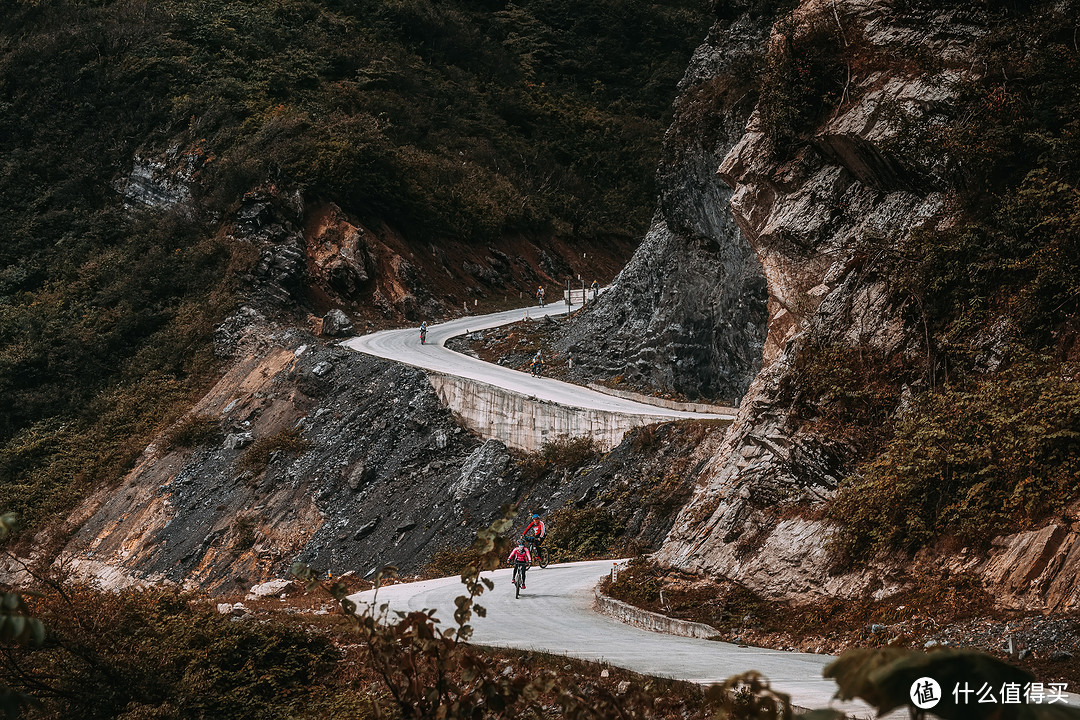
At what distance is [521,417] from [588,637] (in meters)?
14.8

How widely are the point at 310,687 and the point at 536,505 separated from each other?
1419cm

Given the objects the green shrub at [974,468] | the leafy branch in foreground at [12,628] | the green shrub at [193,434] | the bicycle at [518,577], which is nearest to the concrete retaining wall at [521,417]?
the bicycle at [518,577]

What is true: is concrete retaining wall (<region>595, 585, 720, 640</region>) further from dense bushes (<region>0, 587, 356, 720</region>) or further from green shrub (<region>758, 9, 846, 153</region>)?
green shrub (<region>758, 9, 846, 153</region>)

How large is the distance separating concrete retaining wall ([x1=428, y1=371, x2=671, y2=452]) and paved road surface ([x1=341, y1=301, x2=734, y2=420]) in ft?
2.07

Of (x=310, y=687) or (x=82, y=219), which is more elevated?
(x=82, y=219)

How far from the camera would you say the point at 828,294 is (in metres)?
14.9

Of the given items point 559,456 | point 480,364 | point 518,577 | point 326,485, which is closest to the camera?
point 518,577

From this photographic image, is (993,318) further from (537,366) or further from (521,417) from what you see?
(537,366)

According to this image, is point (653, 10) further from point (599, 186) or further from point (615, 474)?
point (615, 474)

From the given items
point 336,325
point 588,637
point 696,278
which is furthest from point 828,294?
point 336,325

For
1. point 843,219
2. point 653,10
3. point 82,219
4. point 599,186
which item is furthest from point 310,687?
point 653,10

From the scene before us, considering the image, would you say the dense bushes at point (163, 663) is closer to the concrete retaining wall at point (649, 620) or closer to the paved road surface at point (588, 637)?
the paved road surface at point (588, 637)

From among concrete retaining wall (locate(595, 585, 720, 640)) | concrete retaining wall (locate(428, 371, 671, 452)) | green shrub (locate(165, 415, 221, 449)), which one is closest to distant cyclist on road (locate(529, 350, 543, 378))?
concrete retaining wall (locate(428, 371, 671, 452))

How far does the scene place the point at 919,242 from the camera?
13781 millimetres
